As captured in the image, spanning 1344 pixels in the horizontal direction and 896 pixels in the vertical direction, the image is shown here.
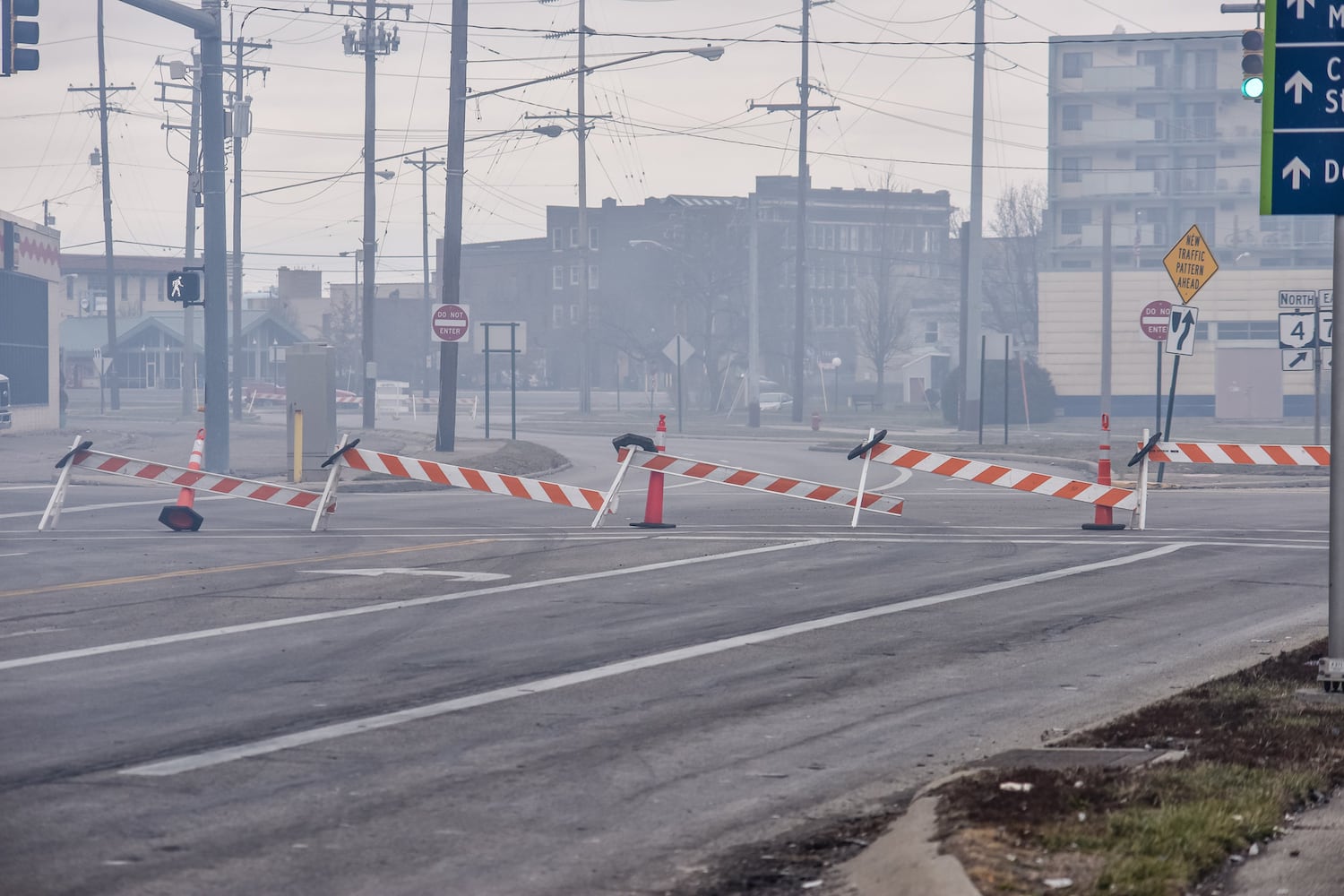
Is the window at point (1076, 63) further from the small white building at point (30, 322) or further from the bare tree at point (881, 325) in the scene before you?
the small white building at point (30, 322)

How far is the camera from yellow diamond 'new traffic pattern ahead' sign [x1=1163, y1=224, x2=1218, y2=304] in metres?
24.1

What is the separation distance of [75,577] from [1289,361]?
20048 mm

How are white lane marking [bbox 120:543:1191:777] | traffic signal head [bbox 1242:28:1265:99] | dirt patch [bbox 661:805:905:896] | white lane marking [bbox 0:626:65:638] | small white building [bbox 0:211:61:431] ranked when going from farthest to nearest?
small white building [bbox 0:211:61:431] < traffic signal head [bbox 1242:28:1265:99] < white lane marking [bbox 0:626:65:638] < white lane marking [bbox 120:543:1191:777] < dirt patch [bbox 661:805:905:896]

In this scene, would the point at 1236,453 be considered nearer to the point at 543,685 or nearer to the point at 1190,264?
the point at 1190,264

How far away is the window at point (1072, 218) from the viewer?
297 feet

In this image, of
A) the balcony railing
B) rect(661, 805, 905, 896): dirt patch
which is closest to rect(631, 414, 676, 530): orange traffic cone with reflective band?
rect(661, 805, 905, 896): dirt patch

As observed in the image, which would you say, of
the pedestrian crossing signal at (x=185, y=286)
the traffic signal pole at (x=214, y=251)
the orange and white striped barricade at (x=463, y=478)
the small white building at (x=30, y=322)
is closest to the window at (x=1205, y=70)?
the small white building at (x=30, y=322)

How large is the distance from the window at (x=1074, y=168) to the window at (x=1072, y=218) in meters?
1.61

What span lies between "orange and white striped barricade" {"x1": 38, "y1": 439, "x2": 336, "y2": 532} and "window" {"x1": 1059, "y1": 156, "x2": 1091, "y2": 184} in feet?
256

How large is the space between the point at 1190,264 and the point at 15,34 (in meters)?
16.4

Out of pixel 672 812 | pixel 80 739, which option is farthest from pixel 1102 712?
pixel 80 739

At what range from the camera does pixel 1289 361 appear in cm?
2667

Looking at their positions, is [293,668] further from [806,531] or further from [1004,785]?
[806,531]

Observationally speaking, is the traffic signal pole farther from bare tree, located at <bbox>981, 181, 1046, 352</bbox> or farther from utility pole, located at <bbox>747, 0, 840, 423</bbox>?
bare tree, located at <bbox>981, 181, 1046, 352</bbox>
